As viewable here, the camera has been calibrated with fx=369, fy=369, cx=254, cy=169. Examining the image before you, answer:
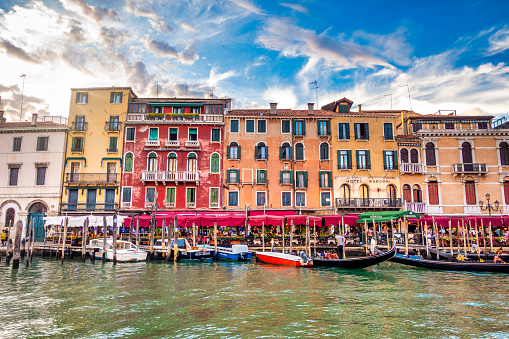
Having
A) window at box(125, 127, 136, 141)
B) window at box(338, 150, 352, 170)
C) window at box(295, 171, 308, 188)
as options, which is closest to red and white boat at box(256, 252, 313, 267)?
window at box(295, 171, 308, 188)

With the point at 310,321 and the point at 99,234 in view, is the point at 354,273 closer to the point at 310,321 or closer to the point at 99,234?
the point at 310,321

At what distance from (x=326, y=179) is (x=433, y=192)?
10.2 metres

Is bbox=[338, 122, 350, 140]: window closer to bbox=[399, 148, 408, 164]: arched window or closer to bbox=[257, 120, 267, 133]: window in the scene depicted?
bbox=[399, 148, 408, 164]: arched window

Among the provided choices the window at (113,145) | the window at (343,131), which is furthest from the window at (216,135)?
the window at (343,131)

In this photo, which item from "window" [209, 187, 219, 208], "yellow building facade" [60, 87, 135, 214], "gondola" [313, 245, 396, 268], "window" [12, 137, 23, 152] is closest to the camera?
"gondola" [313, 245, 396, 268]

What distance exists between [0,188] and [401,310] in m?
37.8

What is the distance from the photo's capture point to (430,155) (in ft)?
118

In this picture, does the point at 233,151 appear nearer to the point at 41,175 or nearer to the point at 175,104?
the point at 175,104

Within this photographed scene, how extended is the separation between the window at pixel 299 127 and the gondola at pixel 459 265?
15811 mm

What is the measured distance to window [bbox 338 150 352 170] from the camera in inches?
1420

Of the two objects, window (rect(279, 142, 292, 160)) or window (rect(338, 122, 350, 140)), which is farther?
window (rect(338, 122, 350, 140))

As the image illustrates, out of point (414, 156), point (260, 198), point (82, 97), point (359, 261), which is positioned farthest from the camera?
point (82, 97)

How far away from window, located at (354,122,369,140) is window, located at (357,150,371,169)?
1413mm

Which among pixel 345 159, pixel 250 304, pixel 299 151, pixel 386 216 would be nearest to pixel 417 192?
pixel 345 159
